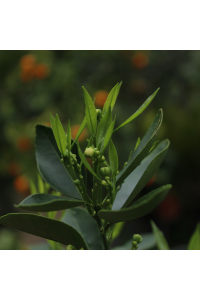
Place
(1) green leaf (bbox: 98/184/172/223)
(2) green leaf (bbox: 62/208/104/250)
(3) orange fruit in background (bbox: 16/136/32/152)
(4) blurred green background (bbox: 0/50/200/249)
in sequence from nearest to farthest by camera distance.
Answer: (1) green leaf (bbox: 98/184/172/223), (2) green leaf (bbox: 62/208/104/250), (4) blurred green background (bbox: 0/50/200/249), (3) orange fruit in background (bbox: 16/136/32/152)

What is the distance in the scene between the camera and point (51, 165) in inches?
13.9

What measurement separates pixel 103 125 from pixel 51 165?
10 cm

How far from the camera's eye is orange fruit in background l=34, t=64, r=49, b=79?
2.09 m

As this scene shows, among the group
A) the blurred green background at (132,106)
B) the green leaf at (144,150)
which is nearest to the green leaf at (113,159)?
the green leaf at (144,150)

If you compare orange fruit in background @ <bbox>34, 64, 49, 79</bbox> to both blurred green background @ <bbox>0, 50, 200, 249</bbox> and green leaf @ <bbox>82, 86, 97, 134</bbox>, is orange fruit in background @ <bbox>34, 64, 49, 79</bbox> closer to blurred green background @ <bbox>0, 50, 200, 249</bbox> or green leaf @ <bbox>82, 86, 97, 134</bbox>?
blurred green background @ <bbox>0, 50, 200, 249</bbox>

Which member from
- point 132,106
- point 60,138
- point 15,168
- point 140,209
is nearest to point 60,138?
point 60,138

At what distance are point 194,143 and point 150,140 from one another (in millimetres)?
1766

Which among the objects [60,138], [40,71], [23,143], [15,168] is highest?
[40,71]

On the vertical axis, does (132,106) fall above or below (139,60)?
below

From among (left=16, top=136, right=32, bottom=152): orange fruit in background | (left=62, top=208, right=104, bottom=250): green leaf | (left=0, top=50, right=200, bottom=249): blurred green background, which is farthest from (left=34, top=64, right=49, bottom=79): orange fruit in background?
(left=62, top=208, right=104, bottom=250): green leaf

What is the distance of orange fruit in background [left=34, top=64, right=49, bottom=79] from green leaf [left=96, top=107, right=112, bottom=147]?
6.35 feet

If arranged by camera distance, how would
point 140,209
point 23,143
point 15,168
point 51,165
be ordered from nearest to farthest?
point 140,209, point 51,165, point 23,143, point 15,168

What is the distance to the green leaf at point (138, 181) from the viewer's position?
283mm

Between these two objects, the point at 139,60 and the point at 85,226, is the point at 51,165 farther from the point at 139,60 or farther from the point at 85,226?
the point at 139,60
